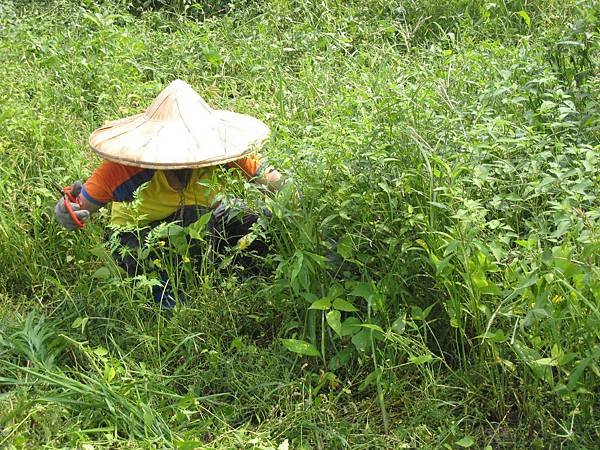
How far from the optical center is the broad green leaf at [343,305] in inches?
116

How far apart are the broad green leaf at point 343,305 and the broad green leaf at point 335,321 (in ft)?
0.07

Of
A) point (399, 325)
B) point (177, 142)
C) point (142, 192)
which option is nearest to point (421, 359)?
point (399, 325)

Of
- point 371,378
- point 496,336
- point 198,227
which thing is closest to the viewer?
point 496,336

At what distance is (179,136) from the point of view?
134 inches

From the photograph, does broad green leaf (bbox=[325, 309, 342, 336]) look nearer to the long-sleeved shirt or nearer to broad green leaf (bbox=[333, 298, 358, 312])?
broad green leaf (bbox=[333, 298, 358, 312])

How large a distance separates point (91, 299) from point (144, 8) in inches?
120

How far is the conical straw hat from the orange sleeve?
0.14 m

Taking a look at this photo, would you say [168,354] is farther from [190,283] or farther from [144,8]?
[144,8]

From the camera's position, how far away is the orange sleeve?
3.61 m

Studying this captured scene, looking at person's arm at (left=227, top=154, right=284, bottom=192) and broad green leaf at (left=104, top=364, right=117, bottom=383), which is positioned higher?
person's arm at (left=227, top=154, right=284, bottom=192)

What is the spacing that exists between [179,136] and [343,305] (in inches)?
37.2

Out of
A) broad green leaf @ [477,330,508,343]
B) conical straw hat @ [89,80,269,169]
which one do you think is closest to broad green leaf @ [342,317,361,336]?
broad green leaf @ [477,330,508,343]

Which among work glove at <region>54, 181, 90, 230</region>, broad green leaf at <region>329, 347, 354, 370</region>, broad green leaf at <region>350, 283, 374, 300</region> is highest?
work glove at <region>54, 181, 90, 230</region>

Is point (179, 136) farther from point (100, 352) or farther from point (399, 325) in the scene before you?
point (399, 325)
